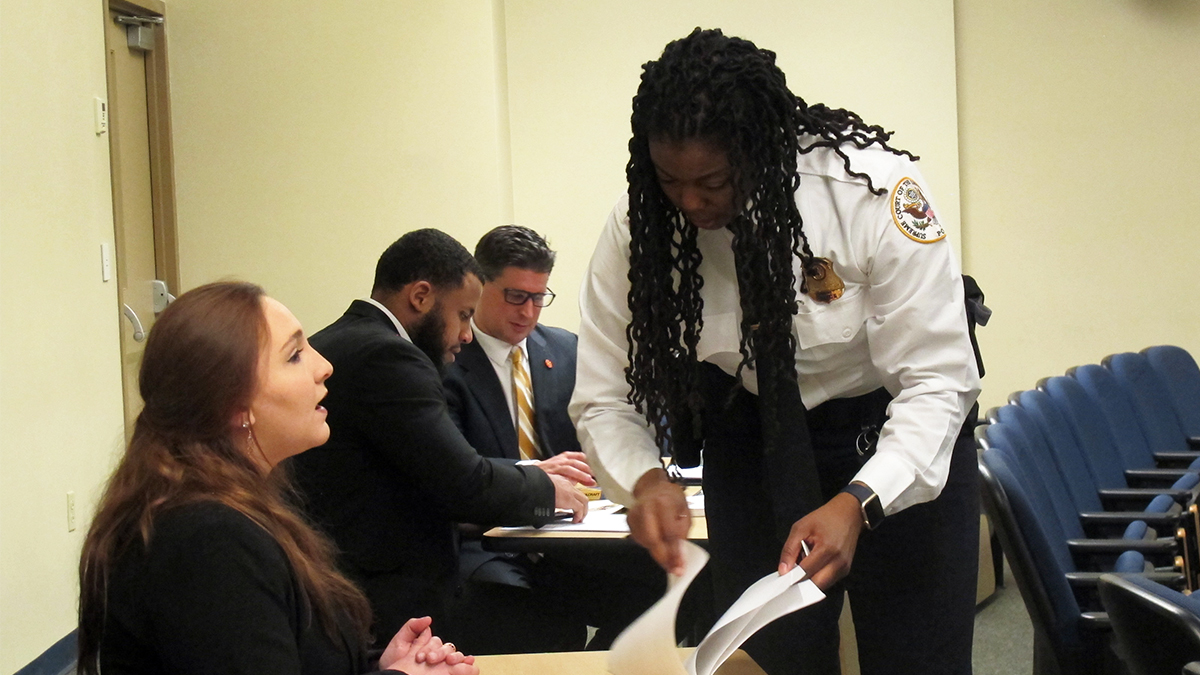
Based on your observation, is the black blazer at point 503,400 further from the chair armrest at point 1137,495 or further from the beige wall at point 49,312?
Answer: the chair armrest at point 1137,495

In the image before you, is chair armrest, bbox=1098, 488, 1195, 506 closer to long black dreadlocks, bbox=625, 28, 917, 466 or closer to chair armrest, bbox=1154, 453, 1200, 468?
chair armrest, bbox=1154, 453, 1200, 468

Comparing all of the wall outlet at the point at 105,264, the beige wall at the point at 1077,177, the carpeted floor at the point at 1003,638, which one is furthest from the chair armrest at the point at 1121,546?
the wall outlet at the point at 105,264

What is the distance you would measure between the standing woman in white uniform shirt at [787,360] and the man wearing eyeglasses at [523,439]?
1116 mm

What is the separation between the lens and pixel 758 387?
5.22 ft

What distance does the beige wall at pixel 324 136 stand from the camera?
4.96 m

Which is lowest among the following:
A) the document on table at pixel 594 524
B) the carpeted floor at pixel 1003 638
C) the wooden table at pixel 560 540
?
the carpeted floor at pixel 1003 638

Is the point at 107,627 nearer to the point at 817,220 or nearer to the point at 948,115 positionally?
the point at 817,220

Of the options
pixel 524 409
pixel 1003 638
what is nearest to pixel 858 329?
pixel 524 409

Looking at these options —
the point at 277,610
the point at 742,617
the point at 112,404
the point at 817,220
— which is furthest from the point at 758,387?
the point at 112,404

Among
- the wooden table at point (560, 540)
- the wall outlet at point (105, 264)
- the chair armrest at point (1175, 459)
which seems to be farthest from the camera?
the wall outlet at point (105, 264)

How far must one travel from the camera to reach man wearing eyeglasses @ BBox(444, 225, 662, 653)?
2.83 meters

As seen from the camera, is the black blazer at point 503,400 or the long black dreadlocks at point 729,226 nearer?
the long black dreadlocks at point 729,226

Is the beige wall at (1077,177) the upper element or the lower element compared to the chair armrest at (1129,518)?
upper

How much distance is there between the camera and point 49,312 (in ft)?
12.5
